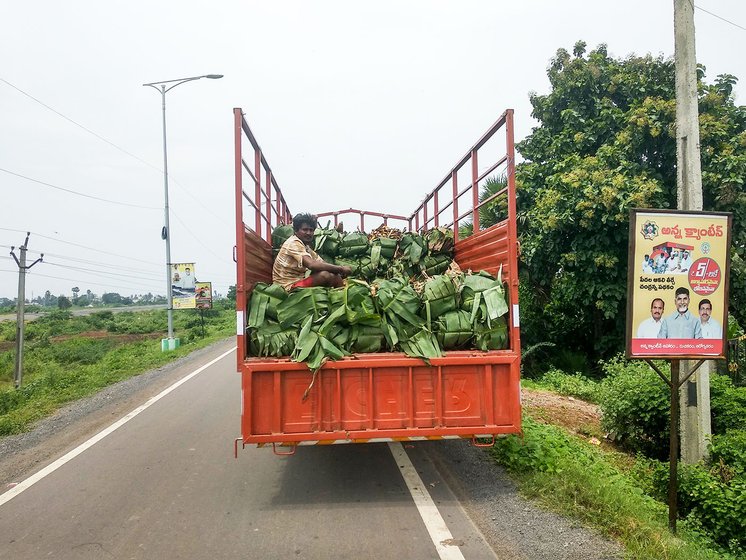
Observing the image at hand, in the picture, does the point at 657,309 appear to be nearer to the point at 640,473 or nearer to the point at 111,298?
the point at 640,473

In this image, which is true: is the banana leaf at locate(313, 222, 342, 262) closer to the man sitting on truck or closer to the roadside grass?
the man sitting on truck

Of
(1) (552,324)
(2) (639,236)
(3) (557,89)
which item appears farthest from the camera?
(1) (552,324)

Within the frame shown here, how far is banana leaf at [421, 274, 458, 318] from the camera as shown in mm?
4613

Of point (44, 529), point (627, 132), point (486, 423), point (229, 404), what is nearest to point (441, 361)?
point (486, 423)

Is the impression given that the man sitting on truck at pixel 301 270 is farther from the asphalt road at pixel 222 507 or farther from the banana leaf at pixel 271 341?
the asphalt road at pixel 222 507

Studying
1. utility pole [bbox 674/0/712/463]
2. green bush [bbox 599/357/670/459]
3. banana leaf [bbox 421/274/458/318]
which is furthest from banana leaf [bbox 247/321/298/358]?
green bush [bbox 599/357/670/459]

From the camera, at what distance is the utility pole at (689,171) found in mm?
5152

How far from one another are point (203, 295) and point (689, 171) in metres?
23.5

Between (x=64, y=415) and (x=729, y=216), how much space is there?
9.05 meters

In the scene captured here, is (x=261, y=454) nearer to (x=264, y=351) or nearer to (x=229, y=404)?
(x=264, y=351)

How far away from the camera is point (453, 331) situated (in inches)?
176

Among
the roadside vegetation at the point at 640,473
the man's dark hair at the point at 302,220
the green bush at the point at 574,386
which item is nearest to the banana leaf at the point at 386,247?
the man's dark hair at the point at 302,220

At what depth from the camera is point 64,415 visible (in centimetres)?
827

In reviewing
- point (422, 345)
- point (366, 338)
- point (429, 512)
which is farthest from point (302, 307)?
point (429, 512)
